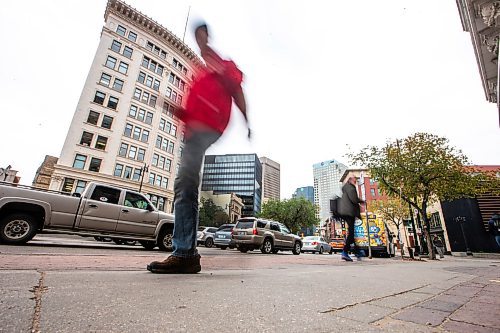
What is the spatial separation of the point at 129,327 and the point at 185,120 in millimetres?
2111

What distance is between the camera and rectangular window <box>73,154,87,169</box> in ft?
99.0

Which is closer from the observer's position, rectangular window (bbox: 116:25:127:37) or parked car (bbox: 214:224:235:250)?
parked car (bbox: 214:224:235:250)

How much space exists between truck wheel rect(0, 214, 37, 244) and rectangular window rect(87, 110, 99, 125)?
3149 centimetres

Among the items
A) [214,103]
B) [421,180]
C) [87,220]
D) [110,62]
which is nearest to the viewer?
[214,103]

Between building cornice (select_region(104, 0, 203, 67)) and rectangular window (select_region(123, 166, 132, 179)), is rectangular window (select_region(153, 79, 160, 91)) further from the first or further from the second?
rectangular window (select_region(123, 166, 132, 179))

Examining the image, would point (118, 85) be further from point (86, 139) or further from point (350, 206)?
point (350, 206)

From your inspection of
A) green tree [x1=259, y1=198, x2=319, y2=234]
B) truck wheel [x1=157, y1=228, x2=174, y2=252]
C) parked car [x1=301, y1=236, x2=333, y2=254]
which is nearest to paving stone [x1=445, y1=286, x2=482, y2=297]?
truck wheel [x1=157, y1=228, x2=174, y2=252]

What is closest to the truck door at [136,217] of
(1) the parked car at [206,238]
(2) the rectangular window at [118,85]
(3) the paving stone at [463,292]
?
(3) the paving stone at [463,292]

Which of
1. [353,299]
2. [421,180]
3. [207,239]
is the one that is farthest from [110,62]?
[353,299]

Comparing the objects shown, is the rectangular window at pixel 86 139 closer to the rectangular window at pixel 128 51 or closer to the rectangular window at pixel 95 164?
the rectangular window at pixel 95 164

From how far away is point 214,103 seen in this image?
2.80 meters

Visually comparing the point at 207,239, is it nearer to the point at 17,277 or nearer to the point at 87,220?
the point at 87,220

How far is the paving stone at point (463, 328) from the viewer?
1.07m

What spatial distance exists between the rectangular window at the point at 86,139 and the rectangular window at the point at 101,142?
79 cm
